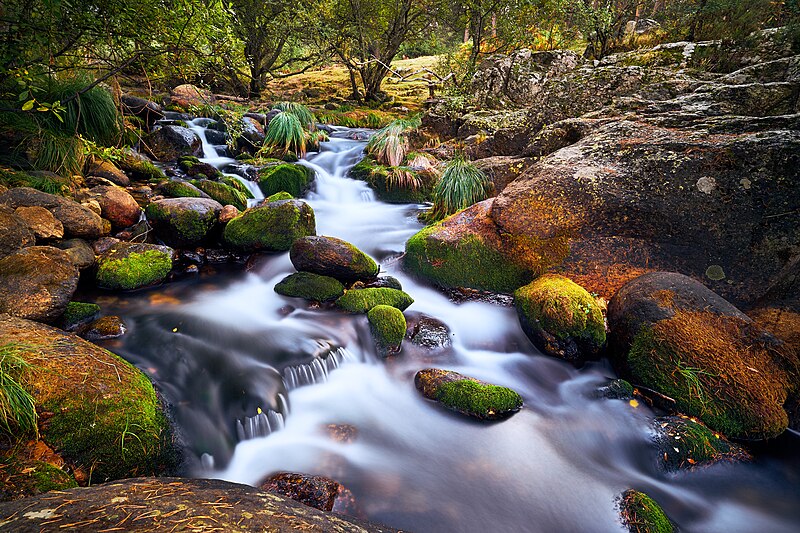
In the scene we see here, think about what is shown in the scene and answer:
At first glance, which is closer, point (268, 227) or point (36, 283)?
point (36, 283)

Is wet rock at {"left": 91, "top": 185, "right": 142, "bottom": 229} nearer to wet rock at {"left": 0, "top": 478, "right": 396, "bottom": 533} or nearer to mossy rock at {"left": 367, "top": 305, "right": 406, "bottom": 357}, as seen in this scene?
mossy rock at {"left": 367, "top": 305, "right": 406, "bottom": 357}

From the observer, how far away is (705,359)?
11.1 ft

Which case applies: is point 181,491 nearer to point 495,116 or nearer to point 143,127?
point 495,116

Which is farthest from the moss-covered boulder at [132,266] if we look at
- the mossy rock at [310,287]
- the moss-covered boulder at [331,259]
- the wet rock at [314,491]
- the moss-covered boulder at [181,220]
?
the wet rock at [314,491]

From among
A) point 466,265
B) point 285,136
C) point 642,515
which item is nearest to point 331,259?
point 466,265

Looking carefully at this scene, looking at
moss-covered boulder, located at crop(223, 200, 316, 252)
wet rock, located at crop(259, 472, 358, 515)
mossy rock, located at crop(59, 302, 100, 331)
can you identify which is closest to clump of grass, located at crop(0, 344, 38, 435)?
wet rock, located at crop(259, 472, 358, 515)

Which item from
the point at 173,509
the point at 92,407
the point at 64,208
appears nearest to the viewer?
the point at 173,509

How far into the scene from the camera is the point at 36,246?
3857mm

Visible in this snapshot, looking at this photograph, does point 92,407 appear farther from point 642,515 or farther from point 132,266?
point 642,515

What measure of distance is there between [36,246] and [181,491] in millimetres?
3814

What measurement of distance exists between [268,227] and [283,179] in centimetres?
288

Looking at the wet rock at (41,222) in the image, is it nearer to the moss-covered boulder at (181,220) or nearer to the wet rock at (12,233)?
the wet rock at (12,233)

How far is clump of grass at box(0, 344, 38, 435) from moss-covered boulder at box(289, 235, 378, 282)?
3.07 m

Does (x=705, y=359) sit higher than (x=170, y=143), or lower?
lower
